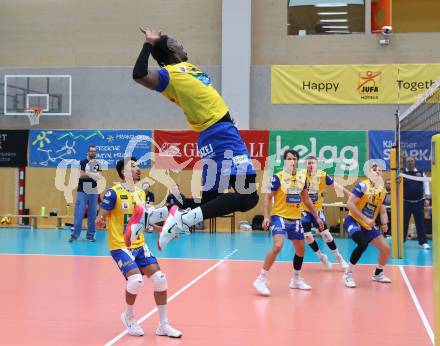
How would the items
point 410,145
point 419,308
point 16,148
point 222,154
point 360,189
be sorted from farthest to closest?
1. point 16,148
2. point 410,145
3. point 360,189
4. point 419,308
5. point 222,154

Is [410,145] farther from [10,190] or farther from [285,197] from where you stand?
[10,190]

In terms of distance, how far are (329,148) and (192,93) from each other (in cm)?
1429

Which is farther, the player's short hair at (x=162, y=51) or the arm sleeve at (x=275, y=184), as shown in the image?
the arm sleeve at (x=275, y=184)

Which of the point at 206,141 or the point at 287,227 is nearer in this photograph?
the point at 206,141

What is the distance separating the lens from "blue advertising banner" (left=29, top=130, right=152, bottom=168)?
61.5 feet

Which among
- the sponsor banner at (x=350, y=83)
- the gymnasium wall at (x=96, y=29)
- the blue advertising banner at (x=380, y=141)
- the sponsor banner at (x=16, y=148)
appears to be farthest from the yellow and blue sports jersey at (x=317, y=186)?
the sponsor banner at (x=16, y=148)

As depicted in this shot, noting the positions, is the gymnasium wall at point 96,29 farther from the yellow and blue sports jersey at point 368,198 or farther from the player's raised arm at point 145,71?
the player's raised arm at point 145,71

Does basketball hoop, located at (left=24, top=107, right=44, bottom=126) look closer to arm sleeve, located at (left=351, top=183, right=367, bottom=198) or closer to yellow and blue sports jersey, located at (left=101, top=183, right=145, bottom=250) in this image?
arm sleeve, located at (left=351, top=183, right=367, bottom=198)

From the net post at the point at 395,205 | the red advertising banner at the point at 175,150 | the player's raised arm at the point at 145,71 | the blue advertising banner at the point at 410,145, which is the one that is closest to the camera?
the player's raised arm at the point at 145,71

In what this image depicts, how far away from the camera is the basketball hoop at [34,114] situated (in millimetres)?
18562

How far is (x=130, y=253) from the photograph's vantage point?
5.47m

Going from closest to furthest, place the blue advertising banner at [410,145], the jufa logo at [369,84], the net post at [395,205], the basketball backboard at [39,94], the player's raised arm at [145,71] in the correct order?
the player's raised arm at [145,71]
the net post at [395,205]
the blue advertising banner at [410,145]
the jufa logo at [369,84]
the basketball backboard at [39,94]

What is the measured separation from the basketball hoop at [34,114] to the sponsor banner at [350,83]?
24.5ft

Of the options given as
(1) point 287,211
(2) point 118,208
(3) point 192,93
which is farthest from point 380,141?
(3) point 192,93
